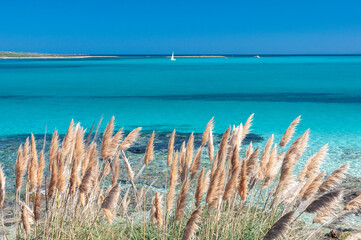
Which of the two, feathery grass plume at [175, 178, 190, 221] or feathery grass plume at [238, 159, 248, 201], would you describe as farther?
feathery grass plume at [238, 159, 248, 201]

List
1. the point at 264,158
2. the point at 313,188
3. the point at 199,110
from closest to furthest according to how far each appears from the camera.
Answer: the point at 313,188 < the point at 264,158 < the point at 199,110

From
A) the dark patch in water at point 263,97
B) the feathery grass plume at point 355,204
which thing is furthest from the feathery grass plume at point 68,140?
the dark patch in water at point 263,97

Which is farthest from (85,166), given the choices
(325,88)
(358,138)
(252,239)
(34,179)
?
(325,88)

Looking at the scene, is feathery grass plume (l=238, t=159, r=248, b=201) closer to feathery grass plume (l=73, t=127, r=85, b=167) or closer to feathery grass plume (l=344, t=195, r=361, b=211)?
feathery grass plume (l=344, t=195, r=361, b=211)

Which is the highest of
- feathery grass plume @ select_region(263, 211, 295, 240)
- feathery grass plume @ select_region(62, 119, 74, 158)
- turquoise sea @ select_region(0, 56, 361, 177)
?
turquoise sea @ select_region(0, 56, 361, 177)

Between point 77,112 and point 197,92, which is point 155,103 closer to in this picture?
point 77,112

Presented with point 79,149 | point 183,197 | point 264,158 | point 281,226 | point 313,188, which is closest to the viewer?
point 281,226

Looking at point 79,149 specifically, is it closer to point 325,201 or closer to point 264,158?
point 264,158

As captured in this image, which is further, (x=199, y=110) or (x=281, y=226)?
(x=199, y=110)

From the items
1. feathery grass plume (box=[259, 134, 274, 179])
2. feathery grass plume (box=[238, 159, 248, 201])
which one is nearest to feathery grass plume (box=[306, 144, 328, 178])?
feathery grass plume (box=[259, 134, 274, 179])

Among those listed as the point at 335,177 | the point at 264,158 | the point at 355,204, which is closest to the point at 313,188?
the point at 335,177

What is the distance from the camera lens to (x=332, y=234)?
18.5 feet

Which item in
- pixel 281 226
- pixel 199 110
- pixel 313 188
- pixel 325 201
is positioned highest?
pixel 199 110

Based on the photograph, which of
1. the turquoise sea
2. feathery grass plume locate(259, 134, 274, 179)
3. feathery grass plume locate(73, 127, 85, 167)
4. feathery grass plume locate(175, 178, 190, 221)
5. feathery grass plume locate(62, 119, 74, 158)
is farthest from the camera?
the turquoise sea
